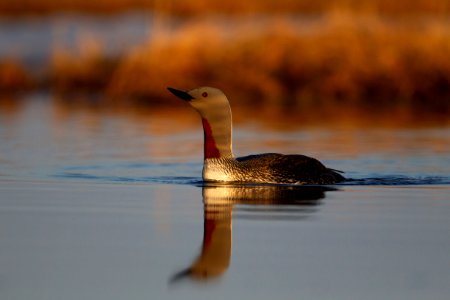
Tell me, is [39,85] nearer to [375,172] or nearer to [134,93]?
[134,93]

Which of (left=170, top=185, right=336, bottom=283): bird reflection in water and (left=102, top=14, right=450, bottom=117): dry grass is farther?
(left=102, top=14, right=450, bottom=117): dry grass

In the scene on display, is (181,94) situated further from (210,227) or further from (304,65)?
(304,65)

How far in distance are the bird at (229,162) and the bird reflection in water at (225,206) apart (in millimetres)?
134

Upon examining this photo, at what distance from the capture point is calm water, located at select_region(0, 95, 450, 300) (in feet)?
19.1

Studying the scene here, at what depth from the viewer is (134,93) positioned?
20828 millimetres

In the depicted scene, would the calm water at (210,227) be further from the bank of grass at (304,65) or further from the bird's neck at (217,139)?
the bank of grass at (304,65)

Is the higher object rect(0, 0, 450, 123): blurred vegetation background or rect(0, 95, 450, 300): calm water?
rect(0, 0, 450, 123): blurred vegetation background

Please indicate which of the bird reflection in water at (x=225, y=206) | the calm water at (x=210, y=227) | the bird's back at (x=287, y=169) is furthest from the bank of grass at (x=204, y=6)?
the bird reflection in water at (x=225, y=206)

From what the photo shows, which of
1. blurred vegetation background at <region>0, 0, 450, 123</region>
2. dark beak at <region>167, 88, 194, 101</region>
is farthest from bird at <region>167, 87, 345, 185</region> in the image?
blurred vegetation background at <region>0, 0, 450, 123</region>

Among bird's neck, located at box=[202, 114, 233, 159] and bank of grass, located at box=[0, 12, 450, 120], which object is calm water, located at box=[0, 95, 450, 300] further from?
bank of grass, located at box=[0, 12, 450, 120]

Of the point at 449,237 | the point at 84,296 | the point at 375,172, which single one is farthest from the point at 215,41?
the point at 84,296

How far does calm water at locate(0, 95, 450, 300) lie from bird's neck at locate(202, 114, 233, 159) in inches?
12.0

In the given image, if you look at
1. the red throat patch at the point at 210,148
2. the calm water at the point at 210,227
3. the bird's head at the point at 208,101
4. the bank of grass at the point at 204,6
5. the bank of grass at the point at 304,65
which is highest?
the bank of grass at the point at 204,6

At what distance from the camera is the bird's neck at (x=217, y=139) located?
10.1 meters
